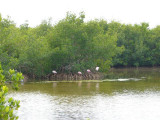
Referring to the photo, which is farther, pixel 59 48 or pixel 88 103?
pixel 59 48

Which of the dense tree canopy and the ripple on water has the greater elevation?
the dense tree canopy

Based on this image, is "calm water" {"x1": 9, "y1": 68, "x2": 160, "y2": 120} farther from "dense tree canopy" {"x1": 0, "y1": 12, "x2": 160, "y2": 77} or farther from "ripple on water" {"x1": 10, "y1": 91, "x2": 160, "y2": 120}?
"dense tree canopy" {"x1": 0, "y1": 12, "x2": 160, "y2": 77}

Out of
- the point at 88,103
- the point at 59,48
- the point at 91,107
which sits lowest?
the point at 91,107

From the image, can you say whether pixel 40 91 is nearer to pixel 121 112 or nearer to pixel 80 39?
pixel 121 112

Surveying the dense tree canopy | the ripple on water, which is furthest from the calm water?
the dense tree canopy

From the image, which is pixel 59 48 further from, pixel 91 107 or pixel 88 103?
pixel 91 107

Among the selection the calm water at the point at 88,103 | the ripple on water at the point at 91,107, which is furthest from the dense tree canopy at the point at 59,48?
the ripple on water at the point at 91,107

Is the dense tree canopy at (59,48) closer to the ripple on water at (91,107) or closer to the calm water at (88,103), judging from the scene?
the calm water at (88,103)

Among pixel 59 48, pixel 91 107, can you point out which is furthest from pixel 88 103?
pixel 59 48

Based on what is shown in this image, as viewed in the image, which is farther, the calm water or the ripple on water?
the calm water

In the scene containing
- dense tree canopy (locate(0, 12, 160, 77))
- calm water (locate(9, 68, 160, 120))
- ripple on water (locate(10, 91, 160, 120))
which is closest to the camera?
ripple on water (locate(10, 91, 160, 120))

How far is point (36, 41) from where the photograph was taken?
132ft

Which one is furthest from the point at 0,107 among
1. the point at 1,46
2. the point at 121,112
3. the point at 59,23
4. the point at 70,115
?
the point at 59,23

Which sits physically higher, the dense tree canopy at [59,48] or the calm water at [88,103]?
the dense tree canopy at [59,48]
